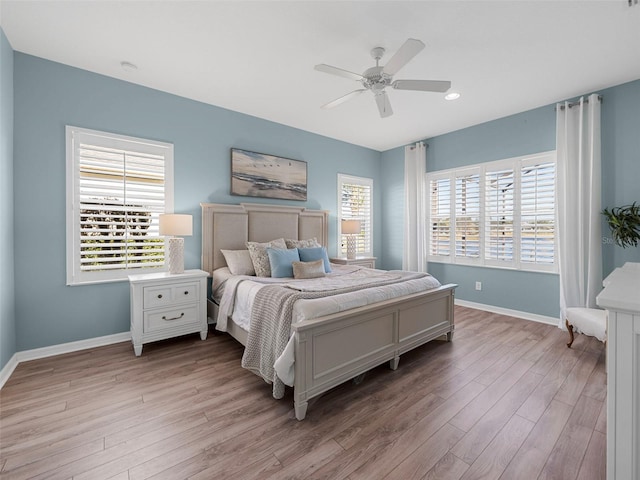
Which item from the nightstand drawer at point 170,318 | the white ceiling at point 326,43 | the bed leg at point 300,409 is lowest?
the bed leg at point 300,409

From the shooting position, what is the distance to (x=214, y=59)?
2803mm

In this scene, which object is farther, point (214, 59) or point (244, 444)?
point (214, 59)

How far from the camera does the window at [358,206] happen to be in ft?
17.7

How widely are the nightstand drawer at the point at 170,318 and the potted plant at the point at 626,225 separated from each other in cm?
475

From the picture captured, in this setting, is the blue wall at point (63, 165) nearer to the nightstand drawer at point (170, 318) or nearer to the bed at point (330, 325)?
the bed at point (330, 325)

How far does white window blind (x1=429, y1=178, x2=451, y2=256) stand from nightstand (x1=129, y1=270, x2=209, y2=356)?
12.8 feet

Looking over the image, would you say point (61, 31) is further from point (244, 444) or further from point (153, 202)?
point (244, 444)

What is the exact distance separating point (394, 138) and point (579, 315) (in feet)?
12.2

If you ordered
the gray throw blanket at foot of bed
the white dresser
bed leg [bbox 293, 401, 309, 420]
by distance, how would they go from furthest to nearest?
the gray throw blanket at foot of bed < bed leg [bbox 293, 401, 309, 420] < the white dresser

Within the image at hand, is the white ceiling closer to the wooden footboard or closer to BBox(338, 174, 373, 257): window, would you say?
BBox(338, 174, 373, 257): window

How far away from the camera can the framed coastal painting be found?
4055mm

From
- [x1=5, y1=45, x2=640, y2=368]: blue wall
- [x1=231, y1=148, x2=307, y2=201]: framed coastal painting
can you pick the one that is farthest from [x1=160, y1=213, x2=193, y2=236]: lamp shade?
[x1=231, y1=148, x2=307, y2=201]: framed coastal painting

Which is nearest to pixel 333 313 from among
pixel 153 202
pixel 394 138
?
pixel 153 202

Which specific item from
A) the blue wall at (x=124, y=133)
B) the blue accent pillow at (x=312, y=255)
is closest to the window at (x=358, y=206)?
the blue wall at (x=124, y=133)
